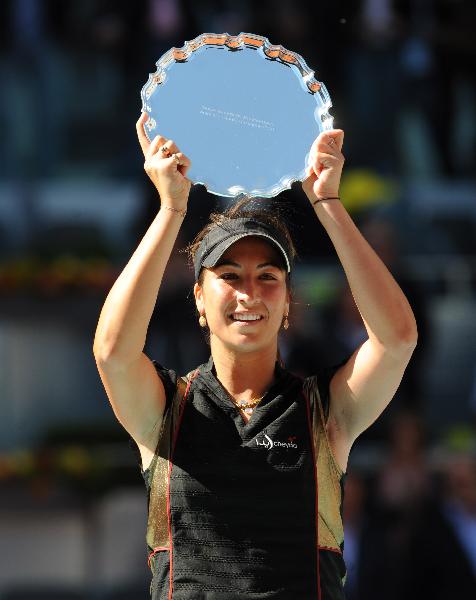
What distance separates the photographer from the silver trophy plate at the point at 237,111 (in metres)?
3.02

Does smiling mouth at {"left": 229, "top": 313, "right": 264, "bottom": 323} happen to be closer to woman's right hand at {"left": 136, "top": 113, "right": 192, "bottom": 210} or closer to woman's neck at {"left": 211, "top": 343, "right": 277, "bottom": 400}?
woman's neck at {"left": 211, "top": 343, "right": 277, "bottom": 400}

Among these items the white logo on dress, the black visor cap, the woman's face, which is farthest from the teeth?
the white logo on dress

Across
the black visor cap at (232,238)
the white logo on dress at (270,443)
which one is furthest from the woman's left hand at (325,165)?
the white logo on dress at (270,443)

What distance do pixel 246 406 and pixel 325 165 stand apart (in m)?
0.56

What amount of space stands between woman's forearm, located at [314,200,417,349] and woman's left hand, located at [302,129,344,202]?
0.13 ft

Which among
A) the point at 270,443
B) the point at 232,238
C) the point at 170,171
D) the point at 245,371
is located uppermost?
the point at 170,171

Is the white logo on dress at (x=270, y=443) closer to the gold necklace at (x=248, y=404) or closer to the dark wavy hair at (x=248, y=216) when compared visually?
the gold necklace at (x=248, y=404)

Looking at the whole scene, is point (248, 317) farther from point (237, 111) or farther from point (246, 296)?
point (237, 111)

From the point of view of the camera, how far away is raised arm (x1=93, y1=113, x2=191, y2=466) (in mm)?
2758

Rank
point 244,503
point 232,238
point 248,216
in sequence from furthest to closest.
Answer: point 248,216, point 232,238, point 244,503

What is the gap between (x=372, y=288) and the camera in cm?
277

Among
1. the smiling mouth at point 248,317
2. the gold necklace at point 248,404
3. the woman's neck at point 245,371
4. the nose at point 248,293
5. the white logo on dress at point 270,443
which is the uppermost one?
the nose at point 248,293

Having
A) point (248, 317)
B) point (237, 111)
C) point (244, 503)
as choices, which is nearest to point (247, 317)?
point (248, 317)

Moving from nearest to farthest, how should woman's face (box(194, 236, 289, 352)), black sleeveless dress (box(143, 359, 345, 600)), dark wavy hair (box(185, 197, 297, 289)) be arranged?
black sleeveless dress (box(143, 359, 345, 600)) → woman's face (box(194, 236, 289, 352)) → dark wavy hair (box(185, 197, 297, 289))
